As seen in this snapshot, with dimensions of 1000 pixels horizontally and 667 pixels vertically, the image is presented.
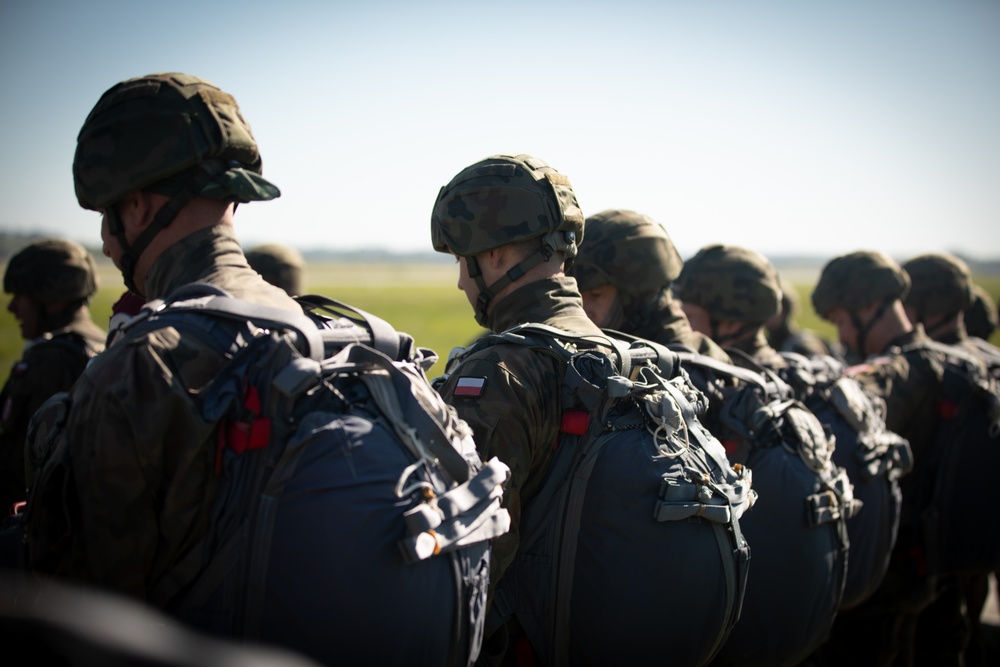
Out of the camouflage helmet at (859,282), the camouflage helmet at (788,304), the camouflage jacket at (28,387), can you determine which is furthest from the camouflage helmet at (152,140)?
the camouflage helmet at (788,304)

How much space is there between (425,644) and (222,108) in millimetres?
2087

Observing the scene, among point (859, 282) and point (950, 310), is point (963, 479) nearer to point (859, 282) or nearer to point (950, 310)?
point (859, 282)

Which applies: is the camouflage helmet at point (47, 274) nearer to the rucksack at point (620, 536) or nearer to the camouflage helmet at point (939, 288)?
the rucksack at point (620, 536)

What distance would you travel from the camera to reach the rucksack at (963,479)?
6785 mm

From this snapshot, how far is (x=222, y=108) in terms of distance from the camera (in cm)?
312

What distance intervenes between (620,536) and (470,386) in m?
0.92

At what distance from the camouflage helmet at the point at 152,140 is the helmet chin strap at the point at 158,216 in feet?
0.11

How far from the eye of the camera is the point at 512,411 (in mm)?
3508

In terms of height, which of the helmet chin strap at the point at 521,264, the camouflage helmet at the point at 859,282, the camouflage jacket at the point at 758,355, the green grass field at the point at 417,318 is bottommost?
the green grass field at the point at 417,318

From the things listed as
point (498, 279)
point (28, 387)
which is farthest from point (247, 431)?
point (28, 387)

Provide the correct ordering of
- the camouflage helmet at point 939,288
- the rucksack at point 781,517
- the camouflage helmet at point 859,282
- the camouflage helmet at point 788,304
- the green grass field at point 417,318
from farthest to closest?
1. the green grass field at point 417,318
2. the camouflage helmet at point 788,304
3. the camouflage helmet at point 939,288
4. the camouflage helmet at point 859,282
5. the rucksack at point 781,517

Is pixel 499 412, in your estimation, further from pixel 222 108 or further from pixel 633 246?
pixel 633 246

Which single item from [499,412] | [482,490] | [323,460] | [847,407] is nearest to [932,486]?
[847,407]

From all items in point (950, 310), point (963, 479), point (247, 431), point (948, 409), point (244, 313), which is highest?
point (244, 313)
